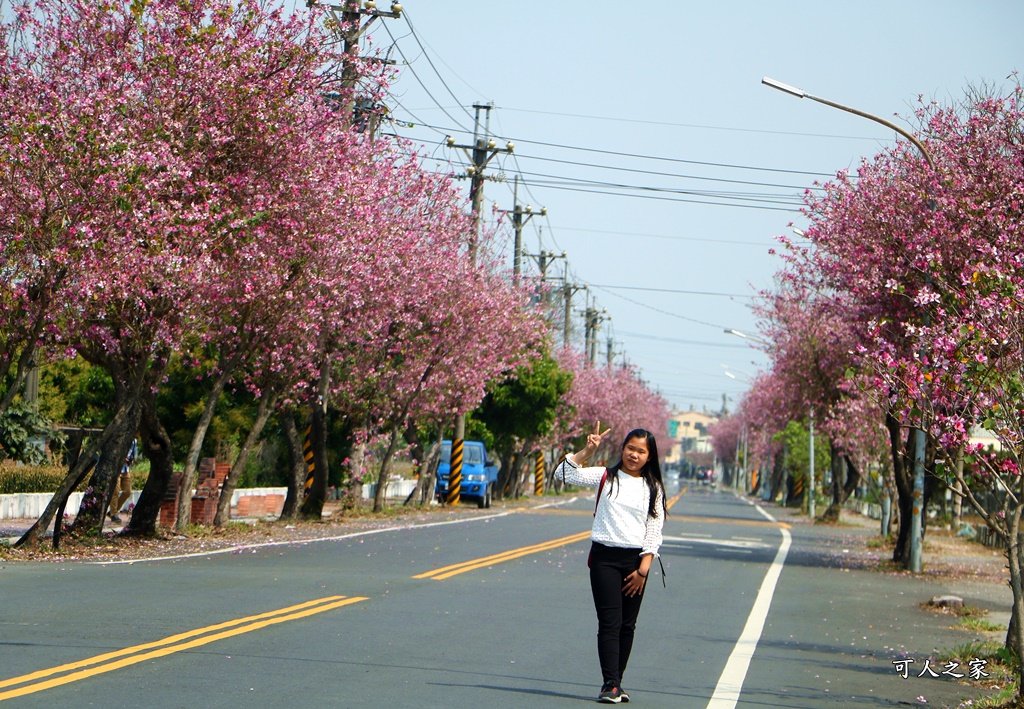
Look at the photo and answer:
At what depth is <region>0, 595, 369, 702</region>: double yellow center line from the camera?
28.9ft

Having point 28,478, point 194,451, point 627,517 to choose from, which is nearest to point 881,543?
point 194,451

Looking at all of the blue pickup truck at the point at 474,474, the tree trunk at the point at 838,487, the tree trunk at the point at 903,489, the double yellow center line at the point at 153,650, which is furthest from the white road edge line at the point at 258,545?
the tree trunk at the point at 838,487

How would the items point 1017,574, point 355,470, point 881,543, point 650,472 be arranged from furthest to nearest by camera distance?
point 355,470 → point 881,543 → point 1017,574 → point 650,472

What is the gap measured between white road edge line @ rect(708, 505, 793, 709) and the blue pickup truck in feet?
91.5

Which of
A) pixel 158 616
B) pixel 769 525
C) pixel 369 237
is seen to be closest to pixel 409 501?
pixel 769 525

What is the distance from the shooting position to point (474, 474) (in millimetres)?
49688

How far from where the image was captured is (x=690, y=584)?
65.4ft

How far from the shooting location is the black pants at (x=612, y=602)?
365 inches

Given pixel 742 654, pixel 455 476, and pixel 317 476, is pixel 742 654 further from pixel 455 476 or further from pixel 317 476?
pixel 455 476

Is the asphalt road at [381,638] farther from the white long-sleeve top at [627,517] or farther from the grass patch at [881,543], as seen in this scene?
the grass patch at [881,543]

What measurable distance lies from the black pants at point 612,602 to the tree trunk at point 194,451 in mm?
15844

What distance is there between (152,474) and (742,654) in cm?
1389

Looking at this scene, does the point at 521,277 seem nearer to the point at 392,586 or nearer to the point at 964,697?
the point at 392,586

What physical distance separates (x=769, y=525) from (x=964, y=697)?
3724cm
